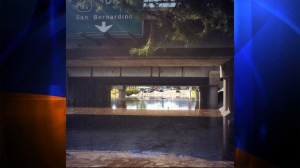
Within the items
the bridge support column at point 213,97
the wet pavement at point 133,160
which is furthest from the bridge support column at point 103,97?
the wet pavement at point 133,160

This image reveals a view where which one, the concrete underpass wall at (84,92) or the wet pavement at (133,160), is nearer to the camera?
the wet pavement at (133,160)

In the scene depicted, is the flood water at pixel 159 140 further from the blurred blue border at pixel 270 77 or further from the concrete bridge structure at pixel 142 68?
the blurred blue border at pixel 270 77

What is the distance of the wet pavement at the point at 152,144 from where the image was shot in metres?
9.16

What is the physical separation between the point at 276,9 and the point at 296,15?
0.21 m

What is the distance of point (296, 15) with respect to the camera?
118 inches

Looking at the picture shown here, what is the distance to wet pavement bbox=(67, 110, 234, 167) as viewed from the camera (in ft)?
30.1

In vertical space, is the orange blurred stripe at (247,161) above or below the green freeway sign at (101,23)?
below

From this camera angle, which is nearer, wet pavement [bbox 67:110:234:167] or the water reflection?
wet pavement [bbox 67:110:234:167]

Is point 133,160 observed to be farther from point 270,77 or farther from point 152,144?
point 270,77

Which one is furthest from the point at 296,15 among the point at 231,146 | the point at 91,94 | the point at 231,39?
the point at 91,94

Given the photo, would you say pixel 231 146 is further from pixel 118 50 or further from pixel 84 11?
pixel 118 50

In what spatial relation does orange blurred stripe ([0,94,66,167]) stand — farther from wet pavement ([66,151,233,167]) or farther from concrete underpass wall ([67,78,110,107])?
concrete underpass wall ([67,78,110,107])

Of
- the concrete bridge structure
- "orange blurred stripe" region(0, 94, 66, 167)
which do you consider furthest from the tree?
the concrete bridge structure

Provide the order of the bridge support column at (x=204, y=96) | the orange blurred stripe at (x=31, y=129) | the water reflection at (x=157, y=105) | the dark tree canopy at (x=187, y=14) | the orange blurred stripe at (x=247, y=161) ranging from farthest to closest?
the bridge support column at (x=204, y=96) < the water reflection at (x=157, y=105) < the dark tree canopy at (x=187, y=14) < the orange blurred stripe at (x=31, y=129) < the orange blurred stripe at (x=247, y=161)
